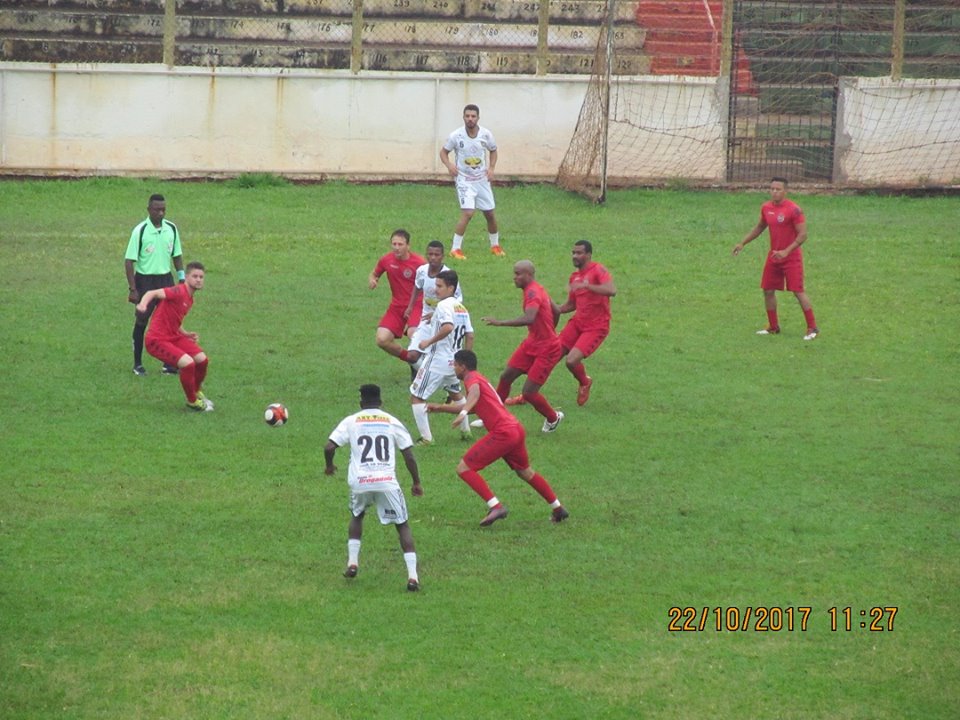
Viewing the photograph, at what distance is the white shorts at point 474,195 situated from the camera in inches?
886

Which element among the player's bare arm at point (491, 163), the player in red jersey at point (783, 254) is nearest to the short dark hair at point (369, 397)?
the player in red jersey at point (783, 254)

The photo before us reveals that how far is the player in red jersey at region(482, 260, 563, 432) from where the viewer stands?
50.7 ft

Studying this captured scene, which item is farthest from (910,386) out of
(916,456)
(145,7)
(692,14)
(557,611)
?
(145,7)

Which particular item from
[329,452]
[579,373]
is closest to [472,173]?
[579,373]

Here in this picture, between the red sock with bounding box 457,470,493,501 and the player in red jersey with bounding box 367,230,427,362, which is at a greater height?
the player in red jersey with bounding box 367,230,427,362

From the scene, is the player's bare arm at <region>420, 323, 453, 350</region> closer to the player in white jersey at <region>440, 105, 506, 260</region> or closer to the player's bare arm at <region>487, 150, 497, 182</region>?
the player in white jersey at <region>440, 105, 506, 260</region>

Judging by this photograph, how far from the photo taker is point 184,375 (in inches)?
626

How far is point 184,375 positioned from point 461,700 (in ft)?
23.3

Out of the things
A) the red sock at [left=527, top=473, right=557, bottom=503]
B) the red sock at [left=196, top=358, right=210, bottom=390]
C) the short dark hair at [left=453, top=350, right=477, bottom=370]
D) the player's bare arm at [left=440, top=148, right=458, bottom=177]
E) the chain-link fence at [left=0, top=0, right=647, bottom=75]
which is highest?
the chain-link fence at [left=0, top=0, right=647, bottom=75]

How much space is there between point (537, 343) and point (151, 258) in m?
5.27

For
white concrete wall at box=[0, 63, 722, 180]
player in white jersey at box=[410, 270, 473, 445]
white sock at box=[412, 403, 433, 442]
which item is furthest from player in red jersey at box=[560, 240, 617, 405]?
white concrete wall at box=[0, 63, 722, 180]

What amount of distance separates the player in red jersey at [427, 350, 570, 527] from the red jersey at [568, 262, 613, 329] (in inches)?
156

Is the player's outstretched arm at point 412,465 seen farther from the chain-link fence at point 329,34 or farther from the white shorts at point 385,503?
the chain-link fence at point 329,34

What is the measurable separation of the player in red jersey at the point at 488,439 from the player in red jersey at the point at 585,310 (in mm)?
3580
